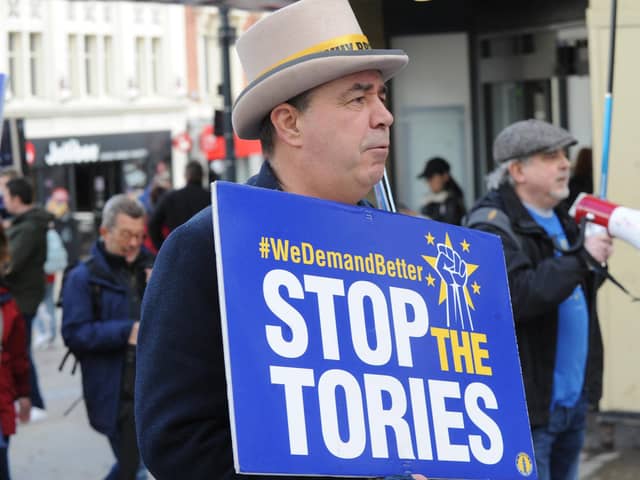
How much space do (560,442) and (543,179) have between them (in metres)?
0.95

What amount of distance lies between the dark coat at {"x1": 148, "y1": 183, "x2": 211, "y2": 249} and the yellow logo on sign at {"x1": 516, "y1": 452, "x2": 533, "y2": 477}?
8.68m

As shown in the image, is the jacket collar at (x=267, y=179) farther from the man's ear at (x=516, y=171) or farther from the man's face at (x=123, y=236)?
the man's face at (x=123, y=236)

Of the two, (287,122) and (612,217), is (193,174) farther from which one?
(287,122)

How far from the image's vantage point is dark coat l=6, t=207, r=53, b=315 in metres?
10.1

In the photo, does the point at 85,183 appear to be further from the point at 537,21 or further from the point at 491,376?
the point at 491,376

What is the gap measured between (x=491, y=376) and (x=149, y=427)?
649 mm

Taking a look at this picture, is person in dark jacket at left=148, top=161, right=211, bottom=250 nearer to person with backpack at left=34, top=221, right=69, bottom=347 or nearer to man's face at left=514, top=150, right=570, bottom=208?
person with backpack at left=34, top=221, right=69, bottom=347

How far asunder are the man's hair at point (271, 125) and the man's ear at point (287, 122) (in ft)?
0.03

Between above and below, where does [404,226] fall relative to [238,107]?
below

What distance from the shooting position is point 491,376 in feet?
8.04

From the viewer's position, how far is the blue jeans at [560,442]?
15.0ft

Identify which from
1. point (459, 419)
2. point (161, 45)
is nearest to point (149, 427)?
point (459, 419)

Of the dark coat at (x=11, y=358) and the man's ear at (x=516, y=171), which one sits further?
the dark coat at (x=11, y=358)

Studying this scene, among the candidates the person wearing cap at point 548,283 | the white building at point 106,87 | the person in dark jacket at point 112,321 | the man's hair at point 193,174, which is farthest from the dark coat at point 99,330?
the white building at point 106,87
